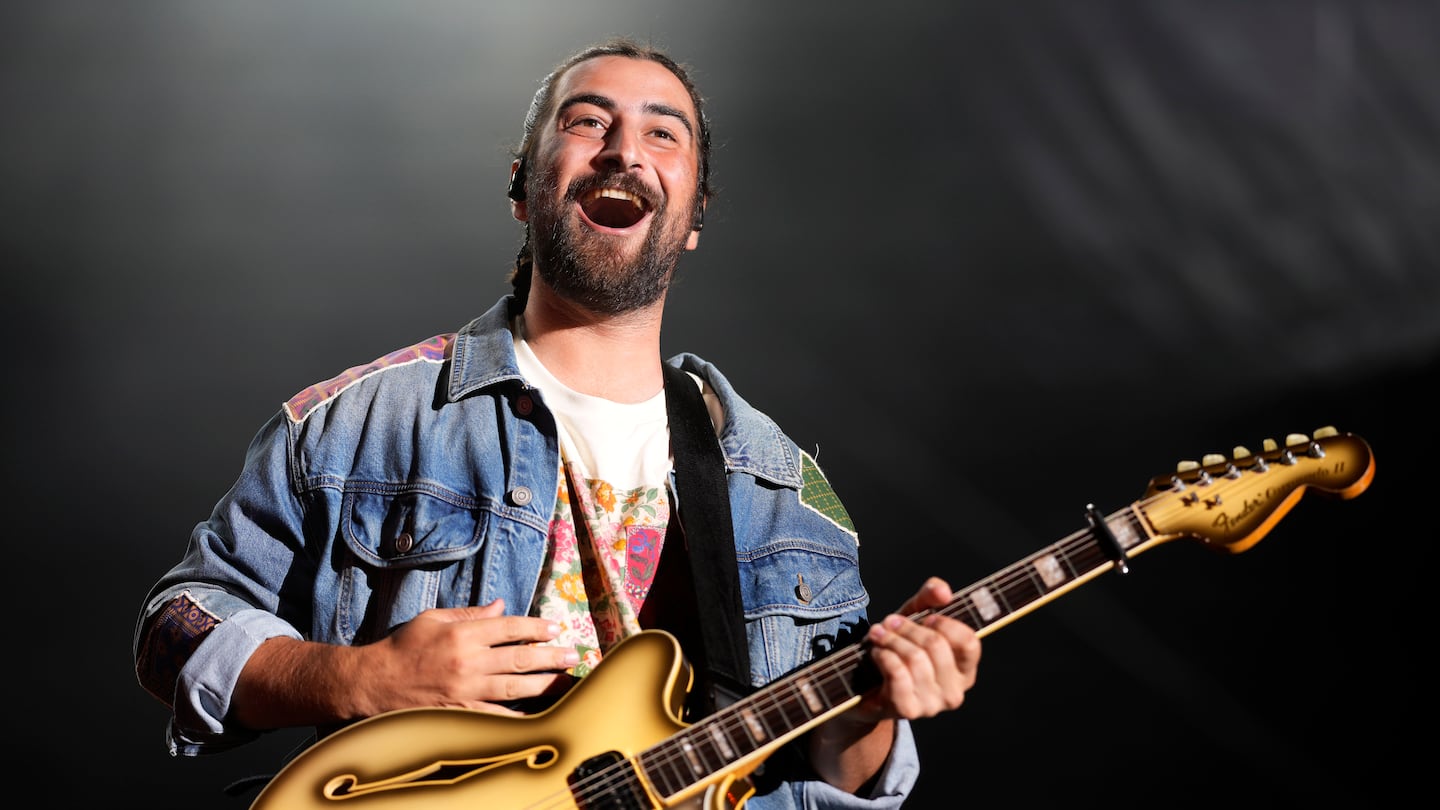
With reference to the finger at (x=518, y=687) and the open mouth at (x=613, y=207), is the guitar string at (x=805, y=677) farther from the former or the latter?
the open mouth at (x=613, y=207)

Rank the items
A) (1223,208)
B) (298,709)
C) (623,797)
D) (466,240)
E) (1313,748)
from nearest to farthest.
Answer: (623,797), (298,709), (1313,748), (1223,208), (466,240)

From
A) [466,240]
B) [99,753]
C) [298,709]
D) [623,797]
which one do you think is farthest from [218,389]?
[623,797]

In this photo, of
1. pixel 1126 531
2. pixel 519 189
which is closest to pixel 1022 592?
pixel 1126 531

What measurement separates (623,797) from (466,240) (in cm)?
244

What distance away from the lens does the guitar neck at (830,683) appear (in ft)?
4.35

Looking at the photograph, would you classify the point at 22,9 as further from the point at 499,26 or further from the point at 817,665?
the point at 817,665

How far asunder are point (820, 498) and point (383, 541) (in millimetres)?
759

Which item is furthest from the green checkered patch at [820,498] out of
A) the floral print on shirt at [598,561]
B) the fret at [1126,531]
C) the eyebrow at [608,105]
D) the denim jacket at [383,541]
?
the eyebrow at [608,105]

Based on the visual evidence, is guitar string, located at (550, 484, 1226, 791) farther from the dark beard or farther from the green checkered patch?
the dark beard

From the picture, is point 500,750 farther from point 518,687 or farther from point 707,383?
point 707,383

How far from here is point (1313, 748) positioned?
2844 mm

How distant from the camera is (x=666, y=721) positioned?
4.39 feet

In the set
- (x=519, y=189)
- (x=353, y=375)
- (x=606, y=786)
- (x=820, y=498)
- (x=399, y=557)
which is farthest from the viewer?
(x=519, y=189)

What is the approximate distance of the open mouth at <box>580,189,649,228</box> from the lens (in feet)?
6.07
